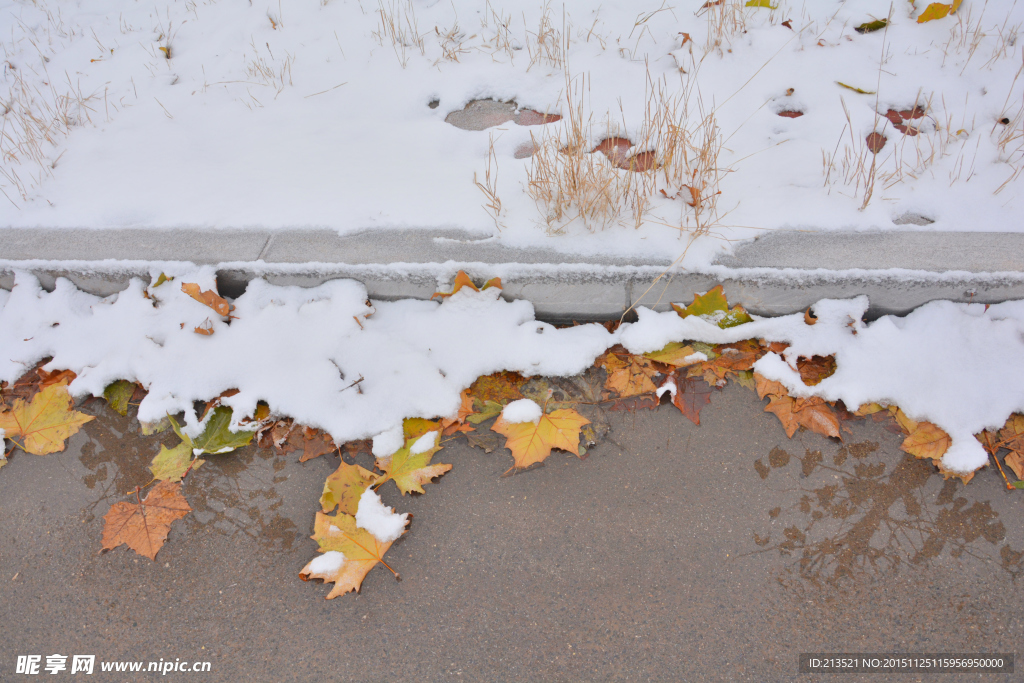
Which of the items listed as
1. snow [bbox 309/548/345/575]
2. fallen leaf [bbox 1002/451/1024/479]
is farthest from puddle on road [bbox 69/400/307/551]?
fallen leaf [bbox 1002/451/1024/479]

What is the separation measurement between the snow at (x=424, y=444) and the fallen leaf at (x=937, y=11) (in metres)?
3.18

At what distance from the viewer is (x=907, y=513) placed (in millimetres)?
1499

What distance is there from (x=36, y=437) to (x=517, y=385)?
1.80 metres

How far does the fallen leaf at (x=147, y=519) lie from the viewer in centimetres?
157

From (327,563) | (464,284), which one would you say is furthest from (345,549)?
(464,284)

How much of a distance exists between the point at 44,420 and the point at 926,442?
3.15 metres

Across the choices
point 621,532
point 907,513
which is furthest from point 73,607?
point 907,513

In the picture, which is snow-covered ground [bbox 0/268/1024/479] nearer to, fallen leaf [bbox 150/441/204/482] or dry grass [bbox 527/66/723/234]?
fallen leaf [bbox 150/441/204/482]

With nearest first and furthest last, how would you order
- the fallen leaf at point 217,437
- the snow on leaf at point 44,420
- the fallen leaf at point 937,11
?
the fallen leaf at point 217,437, the snow on leaf at point 44,420, the fallen leaf at point 937,11

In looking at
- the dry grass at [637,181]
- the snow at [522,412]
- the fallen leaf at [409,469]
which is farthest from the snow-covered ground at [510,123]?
the fallen leaf at [409,469]

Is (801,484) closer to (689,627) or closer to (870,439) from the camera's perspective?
(870,439)

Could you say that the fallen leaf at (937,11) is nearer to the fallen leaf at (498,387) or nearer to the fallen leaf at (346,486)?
the fallen leaf at (498,387)

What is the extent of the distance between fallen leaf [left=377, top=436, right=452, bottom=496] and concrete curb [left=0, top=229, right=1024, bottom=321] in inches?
24.6

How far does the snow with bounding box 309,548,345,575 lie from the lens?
148 centimetres
